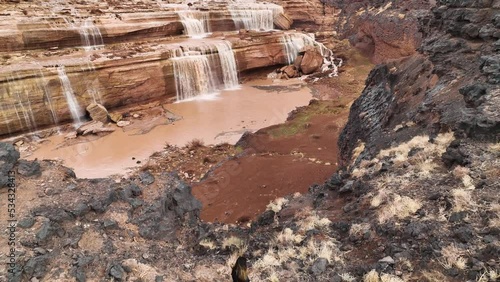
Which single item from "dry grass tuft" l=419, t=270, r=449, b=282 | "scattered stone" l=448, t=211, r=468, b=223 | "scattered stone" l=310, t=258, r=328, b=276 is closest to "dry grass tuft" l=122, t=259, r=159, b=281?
"scattered stone" l=310, t=258, r=328, b=276

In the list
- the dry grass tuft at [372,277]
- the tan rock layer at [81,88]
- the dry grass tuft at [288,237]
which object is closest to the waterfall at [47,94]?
the tan rock layer at [81,88]

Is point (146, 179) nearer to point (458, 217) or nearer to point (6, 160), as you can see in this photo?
point (6, 160)

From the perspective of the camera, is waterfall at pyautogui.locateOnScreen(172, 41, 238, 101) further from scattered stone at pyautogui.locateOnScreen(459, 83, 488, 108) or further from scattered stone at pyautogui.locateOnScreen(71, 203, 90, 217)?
scattered stone at pyautogui.locateOnScreen(459, 83, 488, 108)

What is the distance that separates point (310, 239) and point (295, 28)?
26790 mm

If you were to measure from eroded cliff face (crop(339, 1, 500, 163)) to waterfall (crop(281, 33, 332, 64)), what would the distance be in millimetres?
13978

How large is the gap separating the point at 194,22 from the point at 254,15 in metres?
5.16

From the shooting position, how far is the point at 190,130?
52.2ft

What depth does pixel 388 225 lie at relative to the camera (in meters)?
4.95

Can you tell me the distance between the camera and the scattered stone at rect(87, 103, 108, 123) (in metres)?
16.3

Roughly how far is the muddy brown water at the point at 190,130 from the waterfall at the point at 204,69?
0.77m

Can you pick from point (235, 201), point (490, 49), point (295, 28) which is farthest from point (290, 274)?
point (295, 28)

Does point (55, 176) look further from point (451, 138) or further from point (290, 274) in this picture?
point (451, 138)

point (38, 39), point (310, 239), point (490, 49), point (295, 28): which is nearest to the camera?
point (310, 239)

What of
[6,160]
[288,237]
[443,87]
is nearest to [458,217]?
[288,237]
